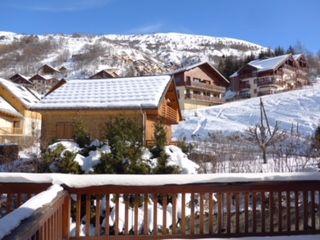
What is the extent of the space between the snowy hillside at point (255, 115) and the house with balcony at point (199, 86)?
30.6 ft

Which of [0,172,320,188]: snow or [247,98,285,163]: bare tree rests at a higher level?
[247,98,285,163]: bare tree

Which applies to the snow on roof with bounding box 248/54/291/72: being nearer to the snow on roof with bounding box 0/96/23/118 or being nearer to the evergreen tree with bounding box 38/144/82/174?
the snow on roof with bounding box 0/96/23/118

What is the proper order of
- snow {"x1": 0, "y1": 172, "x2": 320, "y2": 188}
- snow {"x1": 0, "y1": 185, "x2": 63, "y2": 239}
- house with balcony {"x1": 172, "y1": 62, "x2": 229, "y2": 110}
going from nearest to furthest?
snow {"x1": 0, "y1": 185, "x2": 63, "y2": 239}
snow {"x1": 0, "y1": 172, "x2": 320, "y2": 188}
house with balcony {"x1": 172, "y1": 62, "x2": 229, "y2": 110}

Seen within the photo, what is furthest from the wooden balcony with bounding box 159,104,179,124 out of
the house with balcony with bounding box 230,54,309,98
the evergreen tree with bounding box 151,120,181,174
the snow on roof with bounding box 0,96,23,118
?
the house with balcony with bounding box 230,54,309,98

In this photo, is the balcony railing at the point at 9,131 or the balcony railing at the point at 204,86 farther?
the balcony railing at the point at 204,86

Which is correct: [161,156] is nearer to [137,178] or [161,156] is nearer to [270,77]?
[137,178]

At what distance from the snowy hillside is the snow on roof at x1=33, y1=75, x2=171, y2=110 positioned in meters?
7.98

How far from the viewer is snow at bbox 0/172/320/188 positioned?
17.9 ft

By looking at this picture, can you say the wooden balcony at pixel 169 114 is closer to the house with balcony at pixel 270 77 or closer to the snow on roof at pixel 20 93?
the snow on roof at pixel 20 93

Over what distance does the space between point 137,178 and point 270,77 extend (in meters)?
50.5

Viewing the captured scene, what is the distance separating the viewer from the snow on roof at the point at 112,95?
19.7 metres

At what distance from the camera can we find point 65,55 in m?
117

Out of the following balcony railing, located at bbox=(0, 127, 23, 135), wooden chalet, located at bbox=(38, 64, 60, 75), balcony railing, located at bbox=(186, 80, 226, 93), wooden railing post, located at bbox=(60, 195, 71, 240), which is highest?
wooden chalet, located at bbox=(38, 64, 60, 75)

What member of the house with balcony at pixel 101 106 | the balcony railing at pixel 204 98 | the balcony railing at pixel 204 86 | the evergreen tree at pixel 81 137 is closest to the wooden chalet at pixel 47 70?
the balcony railing at pixel 204 86
